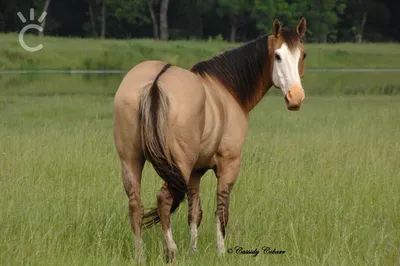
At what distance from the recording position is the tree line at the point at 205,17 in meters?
62.7

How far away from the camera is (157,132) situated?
5859 mm

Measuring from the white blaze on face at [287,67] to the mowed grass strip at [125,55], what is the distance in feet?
83.1

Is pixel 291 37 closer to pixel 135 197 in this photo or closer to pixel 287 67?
pixel 287 67

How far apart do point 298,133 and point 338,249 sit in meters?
7.81

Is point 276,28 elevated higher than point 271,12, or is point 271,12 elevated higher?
point 276,28

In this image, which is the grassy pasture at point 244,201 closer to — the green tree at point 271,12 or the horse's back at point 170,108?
the horse's back at point 170,108

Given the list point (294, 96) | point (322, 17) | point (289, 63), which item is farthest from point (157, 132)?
point (322, 17)

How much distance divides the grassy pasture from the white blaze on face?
1000 millimetres

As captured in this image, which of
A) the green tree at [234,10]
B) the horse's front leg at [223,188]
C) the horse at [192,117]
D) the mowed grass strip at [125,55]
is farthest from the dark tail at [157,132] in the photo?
the green tree at [234,10]

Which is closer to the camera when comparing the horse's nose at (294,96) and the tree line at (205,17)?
the horse's nose at (294,96)

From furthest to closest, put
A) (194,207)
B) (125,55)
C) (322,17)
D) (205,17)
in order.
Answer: (205,17)
(322,17)
(125,55)
(194,207)

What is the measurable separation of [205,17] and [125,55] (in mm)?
33901

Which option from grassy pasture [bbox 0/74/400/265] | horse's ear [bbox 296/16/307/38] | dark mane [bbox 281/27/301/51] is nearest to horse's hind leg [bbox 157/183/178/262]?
grassy pasture [bbox 0/74/400/265]

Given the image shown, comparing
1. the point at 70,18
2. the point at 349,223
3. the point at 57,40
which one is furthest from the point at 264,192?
the point at 70,18
